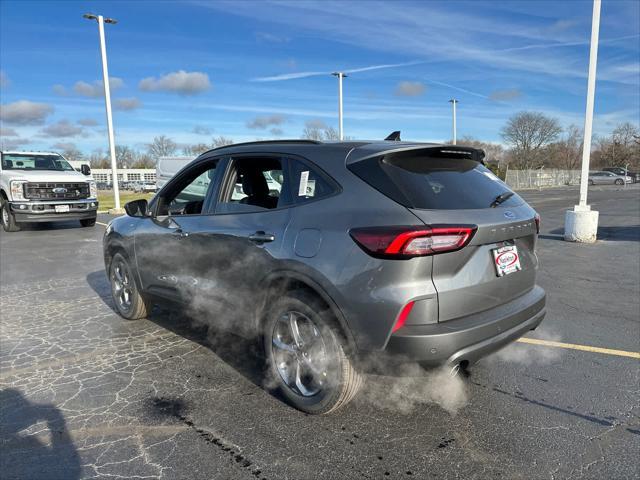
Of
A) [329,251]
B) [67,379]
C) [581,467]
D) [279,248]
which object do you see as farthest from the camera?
[67,379]

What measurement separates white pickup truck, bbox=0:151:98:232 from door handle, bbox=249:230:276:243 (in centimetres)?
1163

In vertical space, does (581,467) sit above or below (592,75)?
below

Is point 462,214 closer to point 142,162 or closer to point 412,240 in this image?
point 412,240

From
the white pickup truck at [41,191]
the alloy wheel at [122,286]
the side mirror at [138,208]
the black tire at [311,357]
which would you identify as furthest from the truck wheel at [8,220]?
the black tire at [311,357]

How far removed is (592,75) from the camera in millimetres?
9523

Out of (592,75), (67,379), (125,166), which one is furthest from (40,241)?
(125,166)

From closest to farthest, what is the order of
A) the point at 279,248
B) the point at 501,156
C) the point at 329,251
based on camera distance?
the point at 329,251 → the point at 279,248 → the point at 501,156

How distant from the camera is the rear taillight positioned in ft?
8.07

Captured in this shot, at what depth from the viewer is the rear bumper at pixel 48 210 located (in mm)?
12312

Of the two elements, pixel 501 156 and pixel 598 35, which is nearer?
pixel 598 35

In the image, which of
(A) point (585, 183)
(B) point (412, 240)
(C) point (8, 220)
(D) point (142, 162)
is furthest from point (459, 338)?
(D) point (142, 162)

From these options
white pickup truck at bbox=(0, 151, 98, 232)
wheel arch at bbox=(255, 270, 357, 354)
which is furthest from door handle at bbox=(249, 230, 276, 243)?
white pickup truck at bbox=(0, 151, 98, 232)

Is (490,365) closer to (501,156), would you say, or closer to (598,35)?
(598,35)

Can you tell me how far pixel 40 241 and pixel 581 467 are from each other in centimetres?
1198
